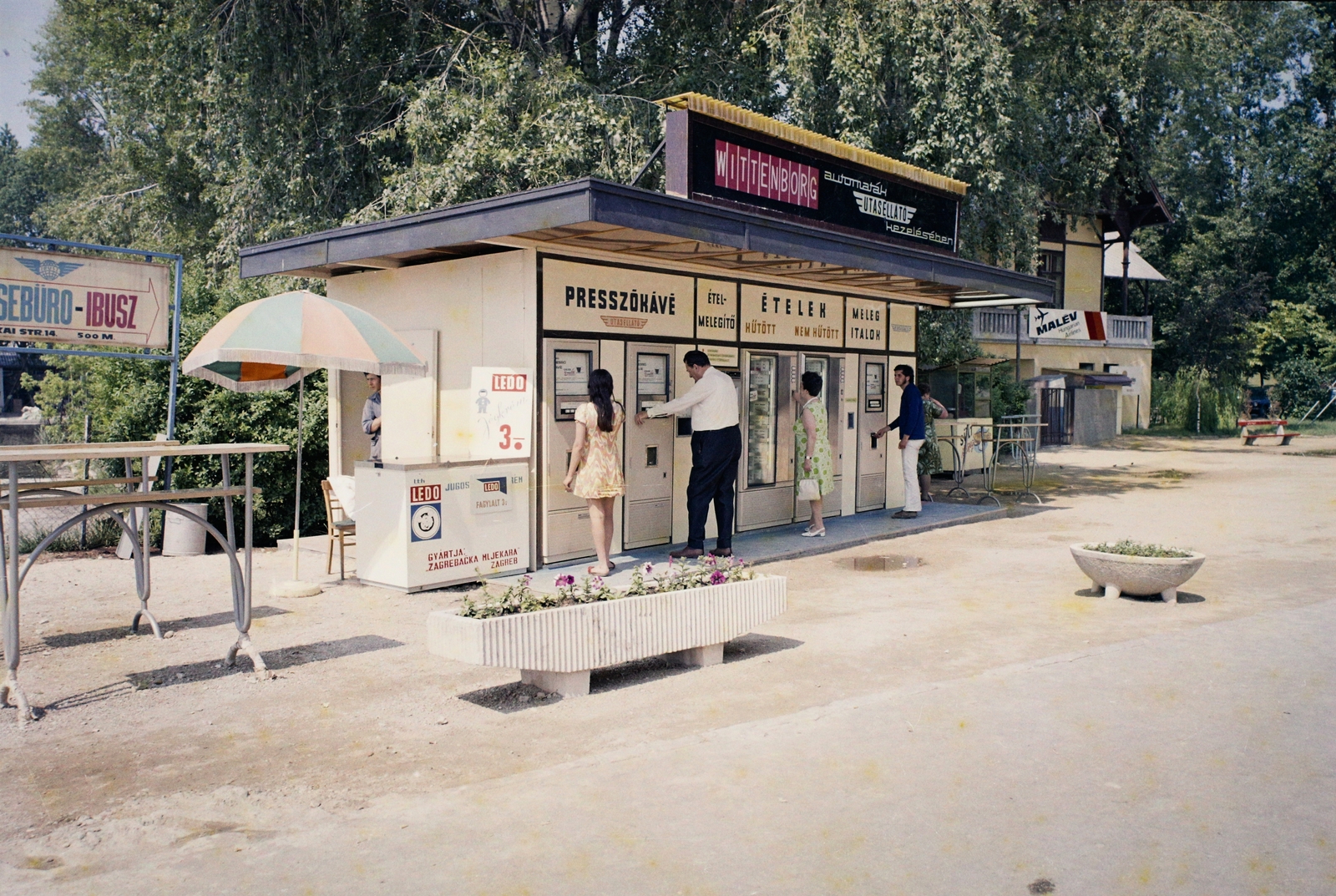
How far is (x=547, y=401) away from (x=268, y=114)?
920 centimetres

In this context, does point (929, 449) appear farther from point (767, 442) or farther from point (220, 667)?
point (220, 667)

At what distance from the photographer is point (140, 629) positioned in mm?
7504

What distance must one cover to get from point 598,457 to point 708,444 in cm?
140

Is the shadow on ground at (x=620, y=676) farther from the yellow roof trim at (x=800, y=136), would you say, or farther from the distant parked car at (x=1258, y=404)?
the distant parked car at (x=1258, y=404)

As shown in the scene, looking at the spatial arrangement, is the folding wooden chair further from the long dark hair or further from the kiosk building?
the long dark hair

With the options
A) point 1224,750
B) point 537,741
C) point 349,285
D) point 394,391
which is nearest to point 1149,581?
point 1224,750

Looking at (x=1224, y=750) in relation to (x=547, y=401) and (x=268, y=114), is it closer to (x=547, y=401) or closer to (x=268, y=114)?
(x=547, y=401)

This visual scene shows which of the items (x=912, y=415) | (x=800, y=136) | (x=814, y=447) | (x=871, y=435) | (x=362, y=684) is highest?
(x=800, y=136)

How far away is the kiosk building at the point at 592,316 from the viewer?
8508 mm

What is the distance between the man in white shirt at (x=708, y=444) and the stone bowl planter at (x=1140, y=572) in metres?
3.05

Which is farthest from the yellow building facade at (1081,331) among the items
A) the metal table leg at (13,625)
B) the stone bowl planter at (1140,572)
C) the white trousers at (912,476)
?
the metal table leg at (13,625)

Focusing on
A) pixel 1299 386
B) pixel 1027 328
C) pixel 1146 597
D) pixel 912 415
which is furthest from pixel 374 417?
pixel 1299 386

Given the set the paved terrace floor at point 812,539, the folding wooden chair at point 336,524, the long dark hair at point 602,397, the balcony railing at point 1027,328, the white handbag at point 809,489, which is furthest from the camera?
the balcony railing at point 1027,328

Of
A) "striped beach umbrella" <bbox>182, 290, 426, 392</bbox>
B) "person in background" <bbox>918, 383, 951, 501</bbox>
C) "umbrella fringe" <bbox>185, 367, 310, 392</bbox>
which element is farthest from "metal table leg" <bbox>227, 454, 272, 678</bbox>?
"person in background" <bbox>918, 383, 951, 501</bbox>
